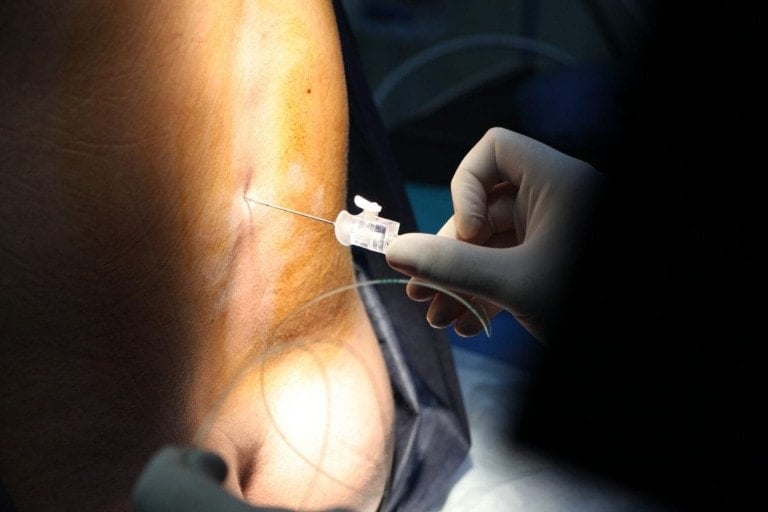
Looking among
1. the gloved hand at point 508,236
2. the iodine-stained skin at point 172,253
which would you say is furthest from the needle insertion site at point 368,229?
the iodine-stained skin at point 172,253

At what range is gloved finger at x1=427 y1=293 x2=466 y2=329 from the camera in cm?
93

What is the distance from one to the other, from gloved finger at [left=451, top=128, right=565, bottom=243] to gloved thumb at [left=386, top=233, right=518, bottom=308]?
11 centimetres

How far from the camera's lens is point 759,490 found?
0.88m

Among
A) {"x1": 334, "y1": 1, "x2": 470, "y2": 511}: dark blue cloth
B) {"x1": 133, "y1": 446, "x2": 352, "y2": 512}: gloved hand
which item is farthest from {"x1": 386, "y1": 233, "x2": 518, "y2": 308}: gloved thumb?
{"x1": 334, "y1": 1, "x2": 470, "y2": 511}: dark blue cloth

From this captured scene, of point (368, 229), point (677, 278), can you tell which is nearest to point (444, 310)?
point (368, 229)

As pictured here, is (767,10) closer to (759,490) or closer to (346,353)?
(759,490)

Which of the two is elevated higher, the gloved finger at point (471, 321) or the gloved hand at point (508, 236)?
the gloved hand at point (508, 236)

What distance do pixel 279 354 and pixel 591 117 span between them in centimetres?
62

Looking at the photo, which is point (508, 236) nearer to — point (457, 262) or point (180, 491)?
point (457, 262)

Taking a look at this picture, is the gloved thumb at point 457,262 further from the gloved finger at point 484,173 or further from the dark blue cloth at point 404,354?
the dark blue cloth at point 404,354

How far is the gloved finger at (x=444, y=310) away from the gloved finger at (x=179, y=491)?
0.35 meters

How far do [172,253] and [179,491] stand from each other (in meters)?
0.36

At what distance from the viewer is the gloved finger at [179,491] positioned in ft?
2.16

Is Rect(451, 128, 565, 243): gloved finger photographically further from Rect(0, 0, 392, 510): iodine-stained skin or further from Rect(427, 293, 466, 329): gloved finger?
Rect(0, 0, 392, 510): iodine-stained skin
